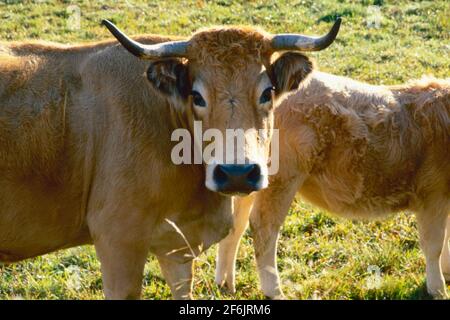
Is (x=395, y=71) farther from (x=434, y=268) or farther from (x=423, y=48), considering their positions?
(x=434, y=268)

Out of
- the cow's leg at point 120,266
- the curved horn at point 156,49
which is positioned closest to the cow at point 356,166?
the cow's leg at point 120,266

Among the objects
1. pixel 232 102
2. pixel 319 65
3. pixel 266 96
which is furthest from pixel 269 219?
pixel 319 65

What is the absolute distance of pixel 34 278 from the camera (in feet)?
23.1

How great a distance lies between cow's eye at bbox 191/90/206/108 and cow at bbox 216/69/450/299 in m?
1.89

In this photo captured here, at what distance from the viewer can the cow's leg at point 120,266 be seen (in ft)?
17.5

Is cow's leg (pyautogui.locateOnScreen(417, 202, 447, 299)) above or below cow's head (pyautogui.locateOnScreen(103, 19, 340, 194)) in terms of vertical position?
below

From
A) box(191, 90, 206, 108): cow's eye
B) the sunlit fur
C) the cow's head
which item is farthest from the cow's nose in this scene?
box(191, 90, 206, 108): cow's eye

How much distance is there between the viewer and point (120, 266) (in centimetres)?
538

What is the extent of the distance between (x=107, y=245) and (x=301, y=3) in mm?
14417

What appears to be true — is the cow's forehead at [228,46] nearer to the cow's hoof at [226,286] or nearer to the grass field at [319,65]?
the grass field at [319,65]

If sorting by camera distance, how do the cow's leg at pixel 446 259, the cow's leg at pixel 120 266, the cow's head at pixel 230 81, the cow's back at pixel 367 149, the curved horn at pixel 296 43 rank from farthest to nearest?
the cow's leg at pixel 446 259 → the cow's back at pixel 367 149 → the curved horn at pixel 296 43 → the cow's leg at pixel 120 266 → the cow's head at pixel 230 81

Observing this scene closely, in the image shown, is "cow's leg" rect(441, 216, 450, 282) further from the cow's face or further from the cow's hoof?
the cow's face

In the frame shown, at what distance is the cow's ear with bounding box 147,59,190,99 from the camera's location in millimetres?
5402
